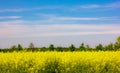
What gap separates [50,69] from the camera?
15836mm

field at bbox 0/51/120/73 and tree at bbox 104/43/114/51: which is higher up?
tree at bbox 104/43/114/51

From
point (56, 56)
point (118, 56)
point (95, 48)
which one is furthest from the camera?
point (95, 48)

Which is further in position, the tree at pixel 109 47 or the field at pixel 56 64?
the tree at pixel 109 47

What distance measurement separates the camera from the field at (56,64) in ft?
51.8

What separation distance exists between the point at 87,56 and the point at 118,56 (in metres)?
1.62

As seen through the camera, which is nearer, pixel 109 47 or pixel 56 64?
pixel 56 64

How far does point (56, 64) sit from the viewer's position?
53.2 ft

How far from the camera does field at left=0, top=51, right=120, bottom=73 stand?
15.8 metres

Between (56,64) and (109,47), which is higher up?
(109,47)

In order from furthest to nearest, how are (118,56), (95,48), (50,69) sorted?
(95,48) → (118,56) → (50,69)

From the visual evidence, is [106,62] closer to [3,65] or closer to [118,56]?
[118,56]

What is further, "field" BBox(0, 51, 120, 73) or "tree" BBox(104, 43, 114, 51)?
"tree" BBox(104, 43, 114, 51)

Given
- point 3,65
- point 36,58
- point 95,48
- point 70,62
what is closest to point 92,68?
point 70,62

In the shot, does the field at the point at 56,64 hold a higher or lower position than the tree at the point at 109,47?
lower
